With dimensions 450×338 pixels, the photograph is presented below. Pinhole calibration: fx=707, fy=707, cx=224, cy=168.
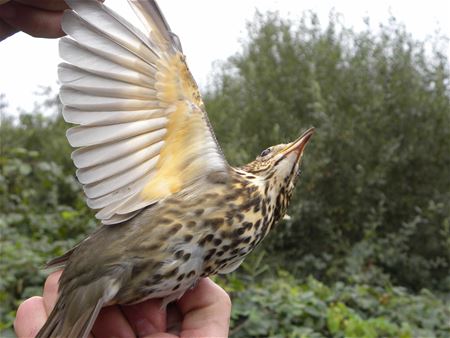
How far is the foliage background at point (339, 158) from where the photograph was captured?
→ 15.9 ft

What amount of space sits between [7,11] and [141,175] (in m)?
0.63

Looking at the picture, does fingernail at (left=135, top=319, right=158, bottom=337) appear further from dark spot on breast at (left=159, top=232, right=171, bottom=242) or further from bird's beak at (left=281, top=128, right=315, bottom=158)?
bird's beak at (left=281, top=128, right=315, bottom=158)

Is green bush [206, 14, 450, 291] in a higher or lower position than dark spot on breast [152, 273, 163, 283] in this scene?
lower

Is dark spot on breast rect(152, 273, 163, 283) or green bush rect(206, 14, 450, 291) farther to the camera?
green bush rect(206, 14, 450, 291)

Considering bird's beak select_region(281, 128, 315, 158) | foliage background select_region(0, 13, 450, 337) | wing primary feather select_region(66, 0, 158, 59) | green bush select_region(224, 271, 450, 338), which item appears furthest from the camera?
foliage background select_region(0, 13, 450, 337)

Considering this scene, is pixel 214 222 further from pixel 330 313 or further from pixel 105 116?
pixel 330 313

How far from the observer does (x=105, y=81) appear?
1.51m

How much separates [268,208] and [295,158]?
14 centimetres

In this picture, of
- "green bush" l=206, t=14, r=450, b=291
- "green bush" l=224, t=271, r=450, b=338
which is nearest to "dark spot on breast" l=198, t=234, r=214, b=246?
"green bush" l=224, t=271, r=450, b=338

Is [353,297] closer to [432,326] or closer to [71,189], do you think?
[432,326]

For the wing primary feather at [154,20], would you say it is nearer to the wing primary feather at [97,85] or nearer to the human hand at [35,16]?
the wing primary feather at [97,85]

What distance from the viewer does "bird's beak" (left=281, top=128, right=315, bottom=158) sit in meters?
1.55

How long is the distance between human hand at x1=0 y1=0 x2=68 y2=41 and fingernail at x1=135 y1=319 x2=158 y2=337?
743 mm

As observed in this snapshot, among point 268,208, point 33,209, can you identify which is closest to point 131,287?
point 268,208
